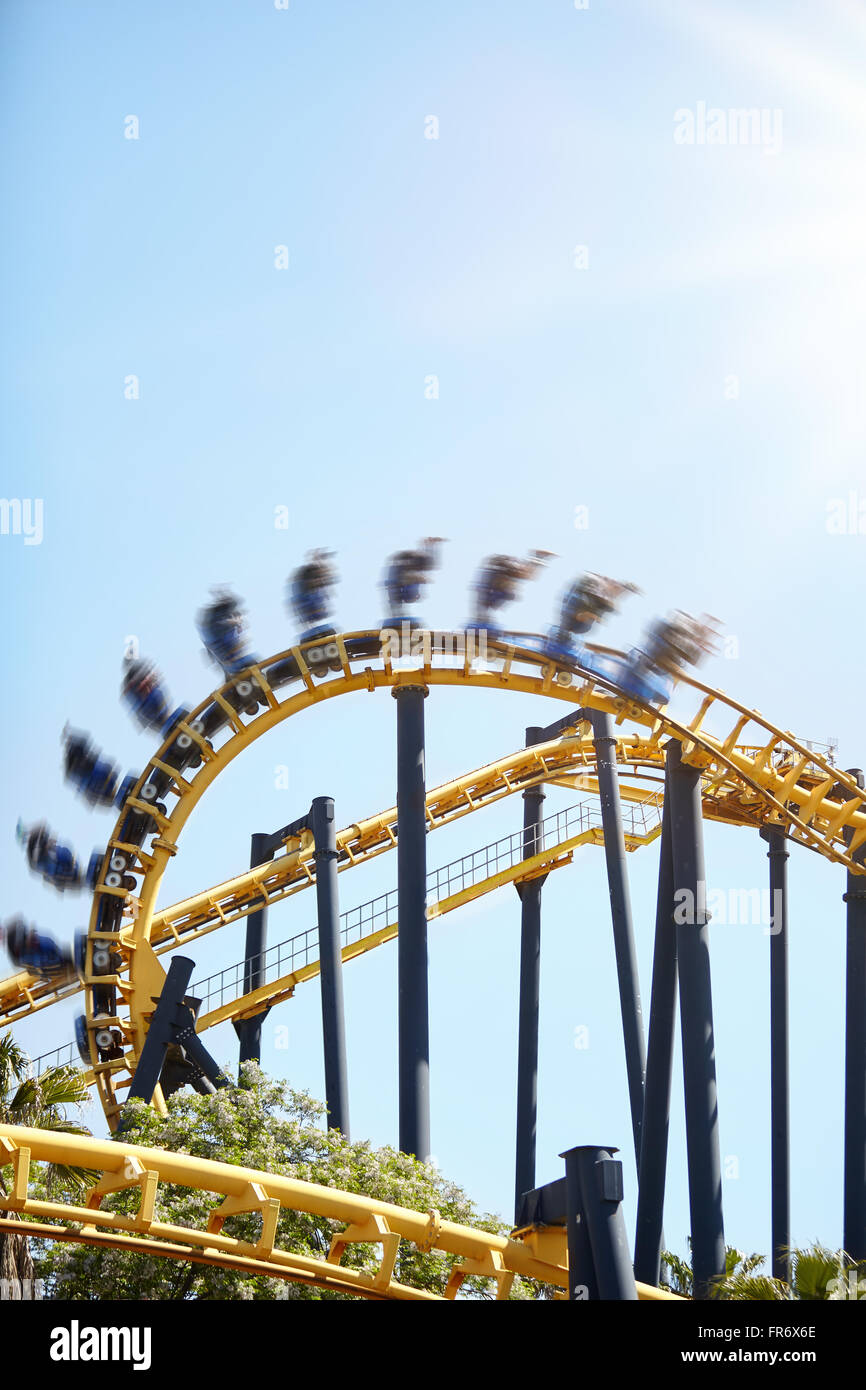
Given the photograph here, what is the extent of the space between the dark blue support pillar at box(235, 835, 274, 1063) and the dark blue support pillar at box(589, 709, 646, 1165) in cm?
420

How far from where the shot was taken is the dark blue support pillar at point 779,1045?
18.3 meters

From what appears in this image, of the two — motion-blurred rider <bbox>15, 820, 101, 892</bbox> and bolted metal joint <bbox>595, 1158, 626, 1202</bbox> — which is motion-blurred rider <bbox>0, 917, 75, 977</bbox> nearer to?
motion-blurred rider <bbox>15, 820, 101, 892</bbox>

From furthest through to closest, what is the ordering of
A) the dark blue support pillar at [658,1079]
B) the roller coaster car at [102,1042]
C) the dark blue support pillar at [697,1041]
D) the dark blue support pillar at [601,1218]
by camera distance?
the roller coaster car at [102,1042] < the dark blue support pillar at [658,1079] < the dark blue support pillar at [697,1041] < the dark blue support pillar at [601,1218]

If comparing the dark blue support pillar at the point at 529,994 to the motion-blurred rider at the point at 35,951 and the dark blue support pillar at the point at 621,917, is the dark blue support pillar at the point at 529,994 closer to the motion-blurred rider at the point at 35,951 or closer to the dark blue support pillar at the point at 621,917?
the dark blue support pillar at the point at 621,917

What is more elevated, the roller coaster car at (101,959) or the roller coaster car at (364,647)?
the roller coaster car at (364,647)

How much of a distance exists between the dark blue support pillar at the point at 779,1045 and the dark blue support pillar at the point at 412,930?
4.53 metres

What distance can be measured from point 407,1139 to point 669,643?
18.6ft

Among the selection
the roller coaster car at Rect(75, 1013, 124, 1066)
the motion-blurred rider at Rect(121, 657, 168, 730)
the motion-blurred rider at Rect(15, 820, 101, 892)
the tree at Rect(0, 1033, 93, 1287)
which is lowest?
the tree at Rect(0, 1033, 93, 1287)

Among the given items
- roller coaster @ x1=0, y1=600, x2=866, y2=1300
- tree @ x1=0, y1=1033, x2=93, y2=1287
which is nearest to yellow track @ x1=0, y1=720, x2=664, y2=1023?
roller coaster @ x1=0, y1=600, x2=866, y2=1300

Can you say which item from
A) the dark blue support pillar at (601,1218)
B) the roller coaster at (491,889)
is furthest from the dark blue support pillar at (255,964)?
the dark blue support pillar at (601,1218)

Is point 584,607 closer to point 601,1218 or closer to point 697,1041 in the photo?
point 697,1041

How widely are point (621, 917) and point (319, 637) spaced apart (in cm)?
486

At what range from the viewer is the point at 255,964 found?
20.4 metres

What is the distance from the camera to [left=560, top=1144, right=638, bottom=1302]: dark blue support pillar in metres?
9.62
